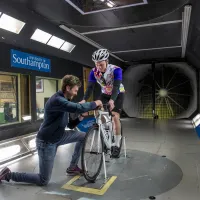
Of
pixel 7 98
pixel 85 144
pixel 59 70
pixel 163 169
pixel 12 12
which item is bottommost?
pixel 163 169

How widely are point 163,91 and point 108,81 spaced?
768 centimetres

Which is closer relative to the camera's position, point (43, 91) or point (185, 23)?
point (185, 23)

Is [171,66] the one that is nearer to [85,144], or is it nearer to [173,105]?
[173,105]

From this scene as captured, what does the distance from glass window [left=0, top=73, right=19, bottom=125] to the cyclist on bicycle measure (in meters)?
2.97

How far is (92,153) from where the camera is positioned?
303 centimetres

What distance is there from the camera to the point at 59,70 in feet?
22.6

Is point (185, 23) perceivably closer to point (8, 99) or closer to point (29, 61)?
point (29, 61)

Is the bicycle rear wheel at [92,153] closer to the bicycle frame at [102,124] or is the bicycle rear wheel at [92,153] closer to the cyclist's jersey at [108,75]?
the bicycle frame at [102,124]

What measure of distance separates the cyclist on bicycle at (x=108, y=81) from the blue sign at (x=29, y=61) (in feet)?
8.15

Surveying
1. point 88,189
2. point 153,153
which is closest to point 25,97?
point 153,153

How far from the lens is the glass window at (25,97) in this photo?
592 cm

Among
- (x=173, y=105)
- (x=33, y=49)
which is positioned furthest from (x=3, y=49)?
(x=173, y=105)

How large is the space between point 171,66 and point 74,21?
7.46 meters

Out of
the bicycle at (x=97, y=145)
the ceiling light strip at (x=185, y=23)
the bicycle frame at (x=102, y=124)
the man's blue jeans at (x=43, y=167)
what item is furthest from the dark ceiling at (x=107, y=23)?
the man's blue jeans at (x=43, y=167)
